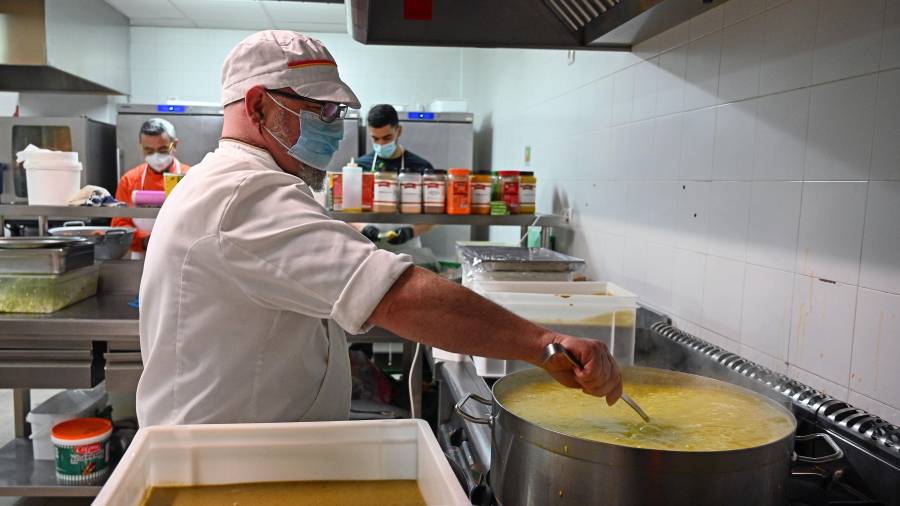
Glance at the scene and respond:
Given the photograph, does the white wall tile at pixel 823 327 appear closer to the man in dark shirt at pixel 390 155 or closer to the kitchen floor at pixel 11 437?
the man in dark shirt at pixel 390 155

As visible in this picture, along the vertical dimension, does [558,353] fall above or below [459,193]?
below

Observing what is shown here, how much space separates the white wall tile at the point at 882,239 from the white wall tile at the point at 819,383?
0.21 m

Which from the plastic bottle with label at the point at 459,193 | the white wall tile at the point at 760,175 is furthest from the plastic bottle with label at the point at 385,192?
the white wall tile at the point at 760,175

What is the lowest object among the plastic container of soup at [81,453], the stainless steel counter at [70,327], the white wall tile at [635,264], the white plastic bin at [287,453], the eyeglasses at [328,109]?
the plastic container of soup at [81,453]

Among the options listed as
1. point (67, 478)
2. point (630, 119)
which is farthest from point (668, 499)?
point (67, 478)

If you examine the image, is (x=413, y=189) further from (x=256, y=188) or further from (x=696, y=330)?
(x=256, y=188)

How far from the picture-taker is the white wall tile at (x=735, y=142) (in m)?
1.51

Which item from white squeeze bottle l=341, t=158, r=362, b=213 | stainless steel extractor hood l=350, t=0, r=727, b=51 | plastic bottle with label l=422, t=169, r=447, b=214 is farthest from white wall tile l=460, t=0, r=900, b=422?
white squeeze bottle l=341, t=158, r=362, b=213

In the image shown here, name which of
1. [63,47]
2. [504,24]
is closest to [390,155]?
[504,24]

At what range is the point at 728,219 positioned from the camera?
1598 millimetres

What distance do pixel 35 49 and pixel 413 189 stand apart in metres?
3.11

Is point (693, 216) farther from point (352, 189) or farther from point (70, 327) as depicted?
point (70, 327)

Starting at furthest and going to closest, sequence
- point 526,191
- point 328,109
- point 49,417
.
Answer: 1. point 49,417
2. point 526,191
3. point 328,109

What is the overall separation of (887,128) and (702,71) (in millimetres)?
647
